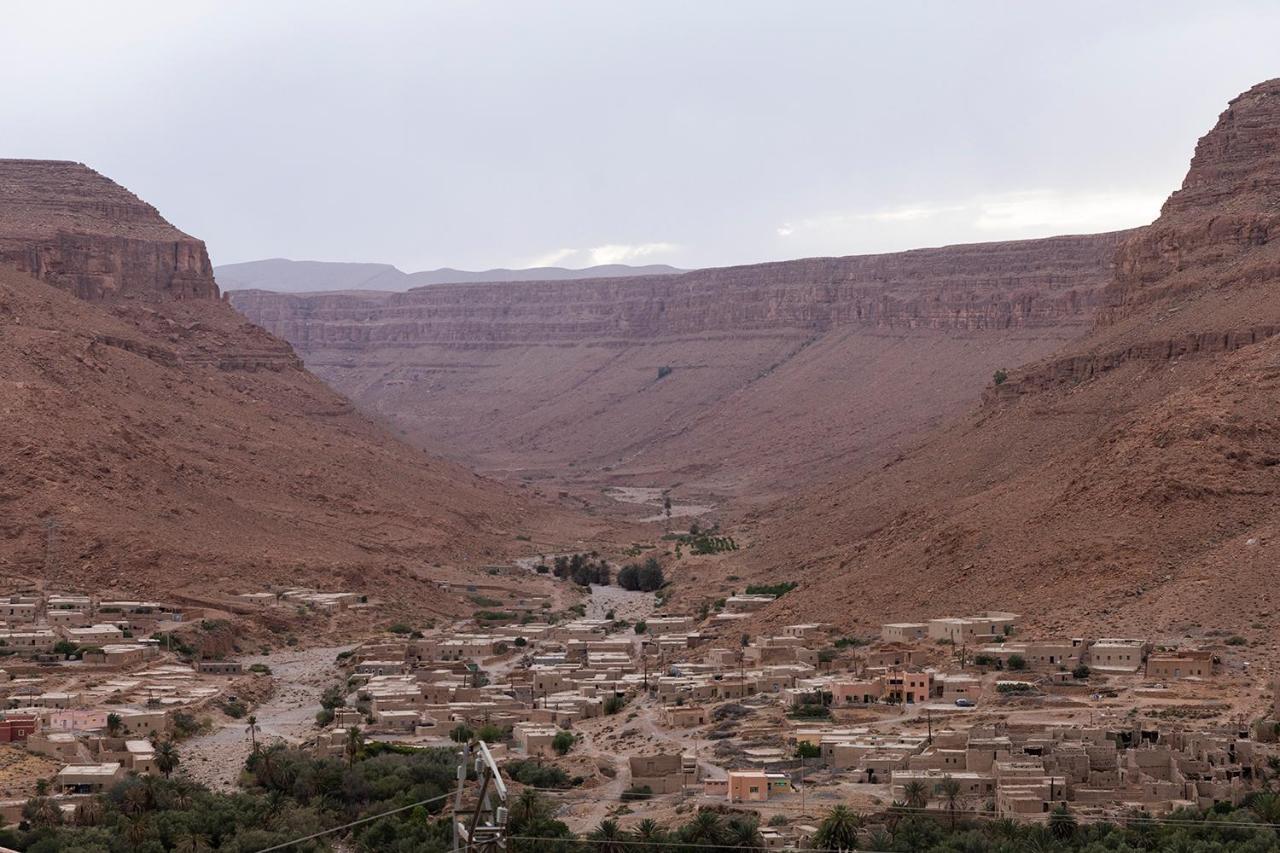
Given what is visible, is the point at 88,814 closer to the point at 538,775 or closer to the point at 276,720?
the point at 538,775

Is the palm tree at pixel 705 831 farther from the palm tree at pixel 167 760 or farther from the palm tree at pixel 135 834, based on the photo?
the palm tree at pixel 167 760

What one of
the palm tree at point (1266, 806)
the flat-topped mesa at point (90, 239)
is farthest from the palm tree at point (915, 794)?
the flat-topped mesa at point (90, 239)

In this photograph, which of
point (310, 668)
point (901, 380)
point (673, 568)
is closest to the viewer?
point (310, 668)

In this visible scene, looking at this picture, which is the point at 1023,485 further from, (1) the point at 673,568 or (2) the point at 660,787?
(2) the point at 660,787

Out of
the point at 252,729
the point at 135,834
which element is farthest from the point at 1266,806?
the point at 252,729

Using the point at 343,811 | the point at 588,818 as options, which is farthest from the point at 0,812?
the point at 588,818

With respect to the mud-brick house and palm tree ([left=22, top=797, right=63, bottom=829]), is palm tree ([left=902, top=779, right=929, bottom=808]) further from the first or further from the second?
palm tree ([left=22, top=797, right=63, bottom=829])

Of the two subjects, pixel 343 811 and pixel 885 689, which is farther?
pixel 885 689
